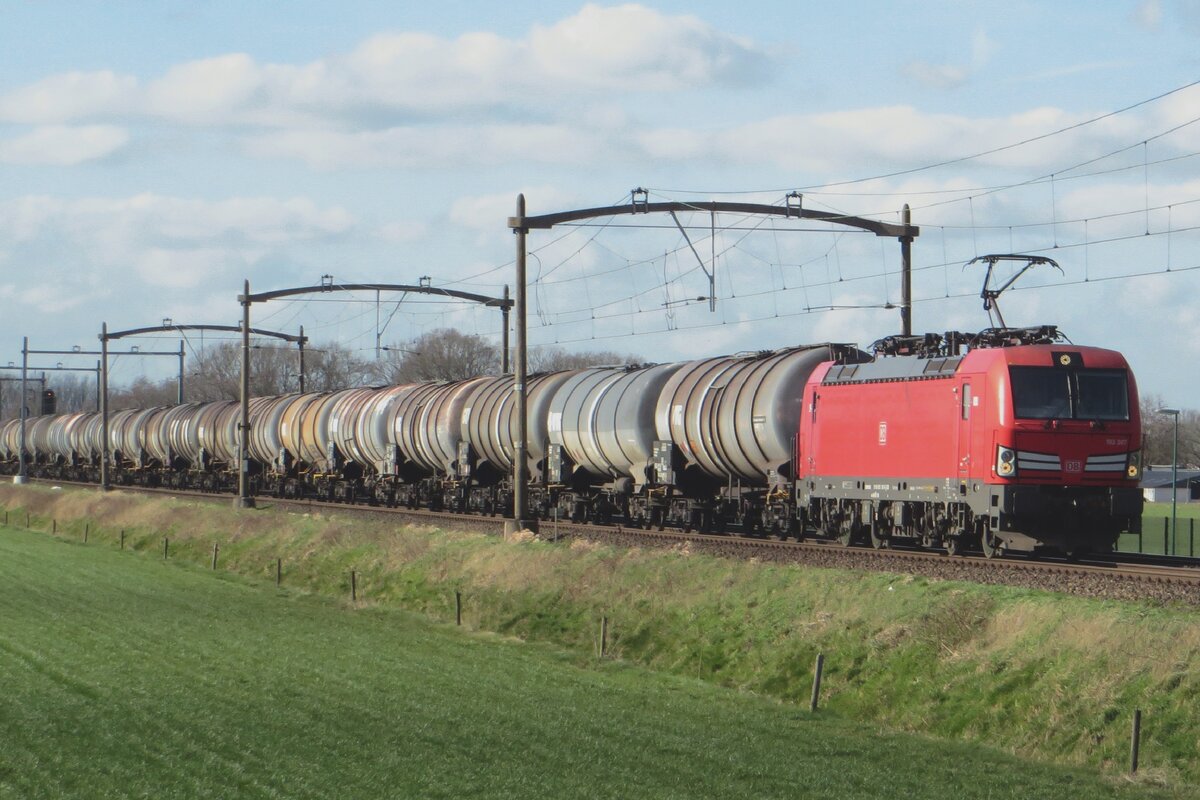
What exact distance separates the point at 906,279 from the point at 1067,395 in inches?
266

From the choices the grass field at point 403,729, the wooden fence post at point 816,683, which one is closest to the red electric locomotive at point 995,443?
the wooden fence post at point 816,683

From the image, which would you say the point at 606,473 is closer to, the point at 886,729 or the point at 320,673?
the point at 320,673

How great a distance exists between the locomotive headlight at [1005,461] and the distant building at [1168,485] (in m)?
77.9

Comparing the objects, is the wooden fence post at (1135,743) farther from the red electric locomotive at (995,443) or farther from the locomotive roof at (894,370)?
the locomotive roof at (894,370)

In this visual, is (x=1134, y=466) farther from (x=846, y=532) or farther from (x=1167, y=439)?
(x=1167, y=439)

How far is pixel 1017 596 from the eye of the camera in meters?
19.7

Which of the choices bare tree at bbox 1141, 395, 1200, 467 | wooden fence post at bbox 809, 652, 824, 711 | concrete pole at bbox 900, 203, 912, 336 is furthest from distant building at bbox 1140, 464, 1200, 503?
wooden fence post at bbox 809, 652, 824, 711

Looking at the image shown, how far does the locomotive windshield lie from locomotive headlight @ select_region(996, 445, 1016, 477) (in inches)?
22.7

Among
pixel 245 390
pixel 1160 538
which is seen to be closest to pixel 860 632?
pixel 245 390

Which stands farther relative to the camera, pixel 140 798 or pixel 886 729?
pixel 886 729

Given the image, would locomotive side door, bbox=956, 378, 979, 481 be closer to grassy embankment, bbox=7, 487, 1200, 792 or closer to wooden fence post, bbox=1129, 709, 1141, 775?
grassy embankment, bbox=7, 487, 1200, 792

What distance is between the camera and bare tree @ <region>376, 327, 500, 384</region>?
120 m

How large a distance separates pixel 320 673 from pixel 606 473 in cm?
1603

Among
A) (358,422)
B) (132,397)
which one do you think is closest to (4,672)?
(358,422)
